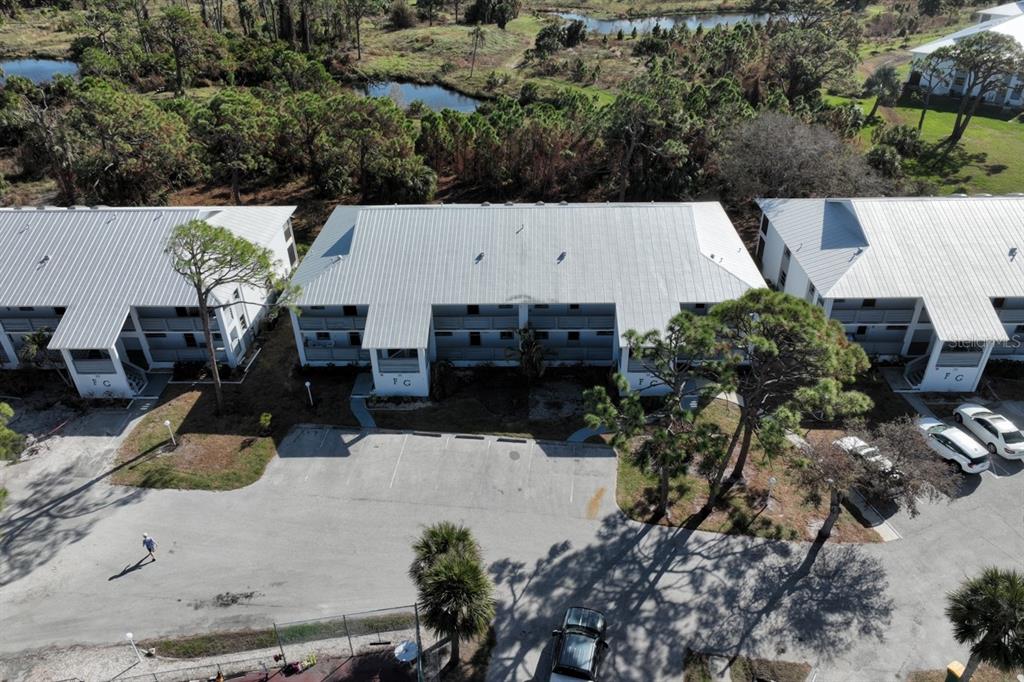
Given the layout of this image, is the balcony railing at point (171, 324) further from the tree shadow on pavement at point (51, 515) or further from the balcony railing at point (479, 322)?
the balcony railing at point (479, 322)

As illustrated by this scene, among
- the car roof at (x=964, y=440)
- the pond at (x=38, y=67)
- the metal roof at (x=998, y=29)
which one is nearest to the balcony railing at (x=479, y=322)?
the car roof at (x=964, y=440)

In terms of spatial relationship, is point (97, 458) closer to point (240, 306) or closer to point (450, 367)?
point (240, 306)

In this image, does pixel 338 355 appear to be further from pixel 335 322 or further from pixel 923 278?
pixel 923 278

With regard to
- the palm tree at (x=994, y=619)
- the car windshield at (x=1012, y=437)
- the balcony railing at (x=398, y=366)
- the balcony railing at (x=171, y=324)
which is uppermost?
the palm tree at (x=994, y=619)

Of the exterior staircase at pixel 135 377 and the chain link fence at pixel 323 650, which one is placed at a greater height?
the exterior staircase at pixel 135 377

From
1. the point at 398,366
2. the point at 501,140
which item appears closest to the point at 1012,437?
the point at 398,366

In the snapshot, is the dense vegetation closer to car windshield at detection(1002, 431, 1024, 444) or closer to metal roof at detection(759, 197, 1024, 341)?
metal roof at detection(759, 197, 1024, 341)

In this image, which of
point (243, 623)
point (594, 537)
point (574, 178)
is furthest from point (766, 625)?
point (574, 178)
